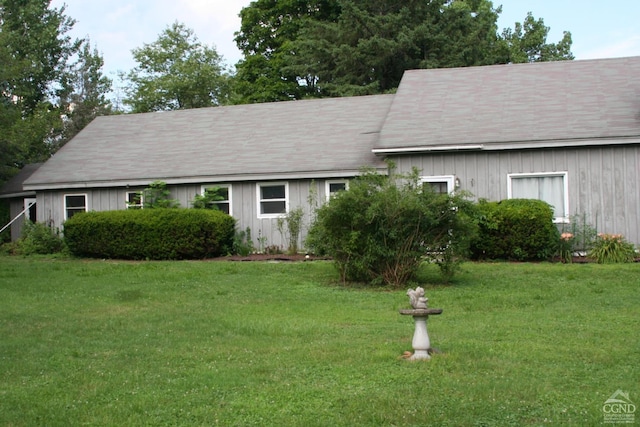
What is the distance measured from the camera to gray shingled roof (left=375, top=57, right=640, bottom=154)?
18.4m

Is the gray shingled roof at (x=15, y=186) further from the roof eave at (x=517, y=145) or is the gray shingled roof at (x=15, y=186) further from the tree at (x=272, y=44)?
the roof eave at (x=517, y=145)

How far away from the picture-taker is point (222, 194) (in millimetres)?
21406

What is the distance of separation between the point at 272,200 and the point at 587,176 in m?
8.45

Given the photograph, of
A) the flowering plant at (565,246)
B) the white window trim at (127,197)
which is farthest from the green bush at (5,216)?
the flowering plant at (565,246)

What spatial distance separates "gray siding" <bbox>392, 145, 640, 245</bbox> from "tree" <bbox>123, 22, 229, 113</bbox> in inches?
1027

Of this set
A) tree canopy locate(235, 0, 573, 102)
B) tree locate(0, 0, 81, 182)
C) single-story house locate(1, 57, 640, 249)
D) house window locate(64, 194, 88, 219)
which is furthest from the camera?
tree locate(0, 0, 81, 182)

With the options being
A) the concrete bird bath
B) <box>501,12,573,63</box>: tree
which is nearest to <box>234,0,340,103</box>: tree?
<box>501,12,573,63</box>: tree

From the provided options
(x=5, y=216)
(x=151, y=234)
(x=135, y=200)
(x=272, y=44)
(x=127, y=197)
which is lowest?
(x=151, y=234)

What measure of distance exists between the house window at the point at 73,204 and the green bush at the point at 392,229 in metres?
12.0

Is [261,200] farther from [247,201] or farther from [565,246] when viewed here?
[565,246]

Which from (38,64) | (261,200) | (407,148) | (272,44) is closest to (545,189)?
(407,148)

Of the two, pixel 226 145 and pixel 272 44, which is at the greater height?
pixel 272 44

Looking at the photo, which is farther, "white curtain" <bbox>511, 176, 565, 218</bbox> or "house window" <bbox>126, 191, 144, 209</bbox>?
"house window" <bbox>126, 191, 144, 209</bbox>

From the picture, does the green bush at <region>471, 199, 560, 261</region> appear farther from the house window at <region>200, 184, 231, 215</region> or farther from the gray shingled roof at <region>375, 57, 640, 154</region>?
the house window at <region>200, 184, 231, 215</region>
